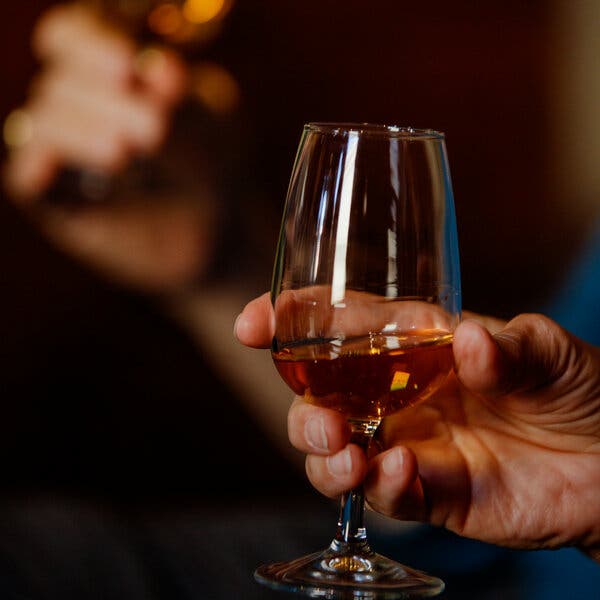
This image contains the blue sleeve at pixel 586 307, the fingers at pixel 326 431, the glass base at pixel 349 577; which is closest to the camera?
the glass base at pixel 349 577

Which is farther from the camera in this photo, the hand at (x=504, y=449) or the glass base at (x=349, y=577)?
the hand at (x=504, y=449)

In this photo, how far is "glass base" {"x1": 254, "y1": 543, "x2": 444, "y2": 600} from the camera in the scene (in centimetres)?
80

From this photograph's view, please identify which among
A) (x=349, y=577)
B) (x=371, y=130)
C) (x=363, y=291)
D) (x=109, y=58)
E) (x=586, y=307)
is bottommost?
(x=349, y=577)

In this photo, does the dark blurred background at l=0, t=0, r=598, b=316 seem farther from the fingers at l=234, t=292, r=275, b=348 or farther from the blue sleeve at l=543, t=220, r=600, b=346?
the fingers at l=234, t=292, r=275, b=348

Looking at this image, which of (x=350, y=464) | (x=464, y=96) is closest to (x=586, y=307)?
(x=350, y=464)

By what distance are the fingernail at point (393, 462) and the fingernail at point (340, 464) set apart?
5 centimetres

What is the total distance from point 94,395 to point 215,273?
3.23 feet

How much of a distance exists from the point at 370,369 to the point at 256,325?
0.19 meters

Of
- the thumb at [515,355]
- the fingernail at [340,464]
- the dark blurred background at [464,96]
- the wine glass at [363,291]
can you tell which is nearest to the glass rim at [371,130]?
the wine glass at [363,291]

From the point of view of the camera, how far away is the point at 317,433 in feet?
2.99

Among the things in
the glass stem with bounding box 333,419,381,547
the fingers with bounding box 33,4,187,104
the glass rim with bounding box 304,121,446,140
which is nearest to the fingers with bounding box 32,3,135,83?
the fingers with bounding box 33,4,187,104

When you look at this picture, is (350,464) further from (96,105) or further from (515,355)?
(96,105)

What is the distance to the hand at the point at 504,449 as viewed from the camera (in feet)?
3.10

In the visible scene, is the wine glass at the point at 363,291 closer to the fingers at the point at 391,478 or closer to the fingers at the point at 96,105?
the fingers at the point at 391,478
